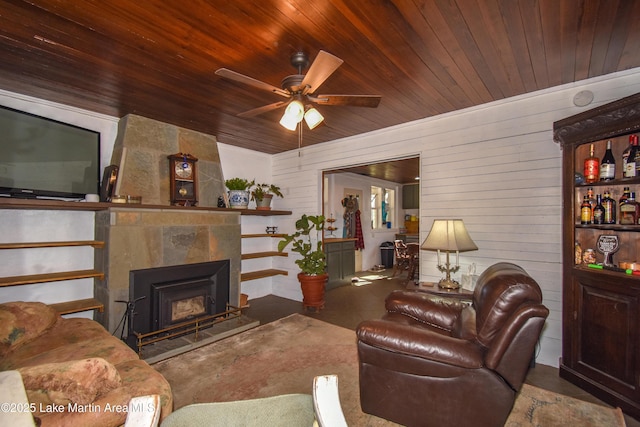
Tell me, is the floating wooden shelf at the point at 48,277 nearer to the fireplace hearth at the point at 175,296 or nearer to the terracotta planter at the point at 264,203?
the fireplace hearth at the point at 175,296

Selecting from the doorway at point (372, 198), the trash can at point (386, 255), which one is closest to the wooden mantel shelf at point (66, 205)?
the doorway at point (372, 198)

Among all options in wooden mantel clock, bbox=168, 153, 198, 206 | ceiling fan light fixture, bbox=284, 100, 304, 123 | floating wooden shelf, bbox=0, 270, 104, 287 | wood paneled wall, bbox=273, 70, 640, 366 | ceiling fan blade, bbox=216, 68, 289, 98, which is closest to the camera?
ceiling fan blade, bbox=216, 68, 289, 98

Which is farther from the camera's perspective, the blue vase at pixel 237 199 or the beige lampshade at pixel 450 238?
the blue vase at pixel 237 199

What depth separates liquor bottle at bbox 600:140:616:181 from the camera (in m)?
2.36

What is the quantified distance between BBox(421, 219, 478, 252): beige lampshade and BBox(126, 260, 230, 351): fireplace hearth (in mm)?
2478

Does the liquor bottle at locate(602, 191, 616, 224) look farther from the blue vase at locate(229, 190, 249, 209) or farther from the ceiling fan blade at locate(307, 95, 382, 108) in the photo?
the blue vase at locate(229, 190, 249, 209)

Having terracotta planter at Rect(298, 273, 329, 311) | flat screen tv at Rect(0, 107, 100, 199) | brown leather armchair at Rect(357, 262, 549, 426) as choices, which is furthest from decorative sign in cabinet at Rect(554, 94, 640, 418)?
flat screen tv at Rect(0, 107, 100, 199)

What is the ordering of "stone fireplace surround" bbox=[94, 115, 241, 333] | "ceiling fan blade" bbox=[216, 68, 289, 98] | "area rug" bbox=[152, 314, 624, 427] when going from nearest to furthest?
1. "ceiling fan blade" bbox=[216, 68, 289, 98]
2. "area rug" bbox=[152, 314, 624, 427]
3. "stone fireplace surround" bbox=[94, 115, 241, 333]

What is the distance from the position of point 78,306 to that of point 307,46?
3.26 meters

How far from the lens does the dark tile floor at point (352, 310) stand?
245cm

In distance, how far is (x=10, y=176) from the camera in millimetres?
2629

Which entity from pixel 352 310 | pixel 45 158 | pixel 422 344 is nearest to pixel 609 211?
pixel 422 344

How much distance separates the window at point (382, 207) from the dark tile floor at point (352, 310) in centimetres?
262

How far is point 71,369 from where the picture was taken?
1385mm
